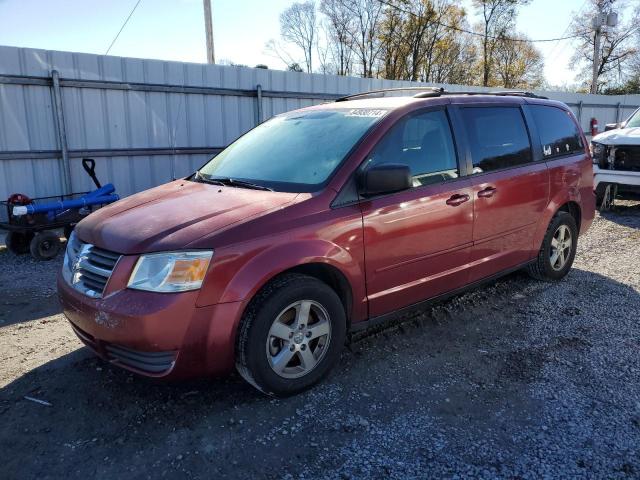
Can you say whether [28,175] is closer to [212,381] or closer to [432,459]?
[212,381]

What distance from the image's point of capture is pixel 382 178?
322cm

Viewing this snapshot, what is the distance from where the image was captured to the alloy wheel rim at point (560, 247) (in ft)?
16.9

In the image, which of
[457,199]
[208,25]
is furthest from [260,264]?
[208,25]

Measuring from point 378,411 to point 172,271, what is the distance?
4.68ft

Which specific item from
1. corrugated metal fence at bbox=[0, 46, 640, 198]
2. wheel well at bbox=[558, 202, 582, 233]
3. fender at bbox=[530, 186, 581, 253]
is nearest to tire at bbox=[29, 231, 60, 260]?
corrugated metal fence at bbox=[0, 46, 640, 198]

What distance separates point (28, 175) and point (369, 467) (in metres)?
6.52

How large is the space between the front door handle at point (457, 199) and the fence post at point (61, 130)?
18.7 ft

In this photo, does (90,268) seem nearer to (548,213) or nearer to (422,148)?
(422,148)

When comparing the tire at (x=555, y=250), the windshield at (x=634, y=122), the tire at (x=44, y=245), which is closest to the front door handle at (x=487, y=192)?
the tire at (x=555, y=250)

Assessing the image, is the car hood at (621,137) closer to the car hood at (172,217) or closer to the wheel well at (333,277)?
the wheel well at (333,277)

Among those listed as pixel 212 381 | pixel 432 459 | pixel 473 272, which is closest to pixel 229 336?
pixel 212 381

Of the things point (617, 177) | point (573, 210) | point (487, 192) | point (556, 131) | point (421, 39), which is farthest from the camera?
point (421, 39)

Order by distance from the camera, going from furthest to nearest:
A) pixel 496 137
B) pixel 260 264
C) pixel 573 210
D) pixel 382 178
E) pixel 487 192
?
pixel 573 210
pixel 496 137
pixel 487 192
pixel 382 178
pixel 260 264

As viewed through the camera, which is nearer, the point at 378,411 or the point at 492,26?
the point at 378,411
